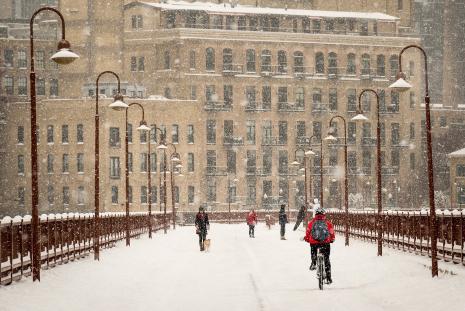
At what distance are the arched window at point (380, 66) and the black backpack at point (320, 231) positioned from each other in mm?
90277

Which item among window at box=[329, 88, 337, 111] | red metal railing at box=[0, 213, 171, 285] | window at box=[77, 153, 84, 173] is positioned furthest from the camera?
window at box=[329, 88, 337, 111]

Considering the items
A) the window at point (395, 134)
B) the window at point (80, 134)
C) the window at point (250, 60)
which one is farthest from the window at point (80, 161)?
the window at point (395, 134)

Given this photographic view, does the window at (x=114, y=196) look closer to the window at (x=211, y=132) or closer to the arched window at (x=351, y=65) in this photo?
the window at (x=211, y=132)

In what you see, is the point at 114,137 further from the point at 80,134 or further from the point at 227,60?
the point at 227,60

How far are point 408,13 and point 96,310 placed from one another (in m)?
104

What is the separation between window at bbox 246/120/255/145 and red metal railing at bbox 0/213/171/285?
6254 centimetres

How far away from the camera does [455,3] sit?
127 m

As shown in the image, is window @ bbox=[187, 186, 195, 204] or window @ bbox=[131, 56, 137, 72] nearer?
window @ bbox=[187, 186, 195, 204]

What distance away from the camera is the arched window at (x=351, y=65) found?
10431 centimetres

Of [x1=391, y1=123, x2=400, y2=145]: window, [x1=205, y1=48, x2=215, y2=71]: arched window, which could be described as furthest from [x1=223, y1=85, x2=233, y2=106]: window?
[x1=391, y1=123, x2=400, y2=145]: window

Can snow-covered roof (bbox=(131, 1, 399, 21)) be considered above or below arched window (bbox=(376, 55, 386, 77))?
above

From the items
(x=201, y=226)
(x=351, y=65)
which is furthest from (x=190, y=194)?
(x=201, y=226)

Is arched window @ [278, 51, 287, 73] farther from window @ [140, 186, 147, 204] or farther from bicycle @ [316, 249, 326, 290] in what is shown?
bicycle @ [316, 249, 326, 290]

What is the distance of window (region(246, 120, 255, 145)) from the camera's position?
9975cm
